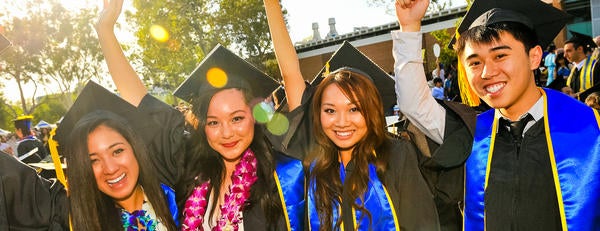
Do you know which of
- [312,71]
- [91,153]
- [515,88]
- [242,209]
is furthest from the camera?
[312,71]

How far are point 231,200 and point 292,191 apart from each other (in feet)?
1.10

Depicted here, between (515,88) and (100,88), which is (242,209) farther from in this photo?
(515,88)

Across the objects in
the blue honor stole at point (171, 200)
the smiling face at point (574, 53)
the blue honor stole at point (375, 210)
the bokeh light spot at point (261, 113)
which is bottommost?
the blue honor stole at point (375, 210)

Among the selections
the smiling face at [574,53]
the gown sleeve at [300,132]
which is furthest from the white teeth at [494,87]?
the smiling face at [574,53]

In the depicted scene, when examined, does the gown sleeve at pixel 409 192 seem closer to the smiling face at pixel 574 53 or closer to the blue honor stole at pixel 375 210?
the blue honor stole at pixel 375 210

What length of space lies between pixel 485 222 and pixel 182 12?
2041 centimetres

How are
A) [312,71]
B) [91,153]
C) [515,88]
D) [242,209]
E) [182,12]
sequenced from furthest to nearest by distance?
[312,71] → [182,12] → [242,209] → [91,153] → [515,88]

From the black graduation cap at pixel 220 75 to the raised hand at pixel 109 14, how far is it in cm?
54

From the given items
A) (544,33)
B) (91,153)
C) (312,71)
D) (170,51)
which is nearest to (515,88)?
(544,33)

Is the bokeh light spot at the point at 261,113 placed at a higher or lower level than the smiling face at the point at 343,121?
higher

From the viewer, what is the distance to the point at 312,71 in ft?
102

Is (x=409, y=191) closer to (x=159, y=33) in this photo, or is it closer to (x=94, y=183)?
(x=94, y=183)

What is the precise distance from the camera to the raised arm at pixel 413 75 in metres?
1.96

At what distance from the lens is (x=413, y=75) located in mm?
1954
